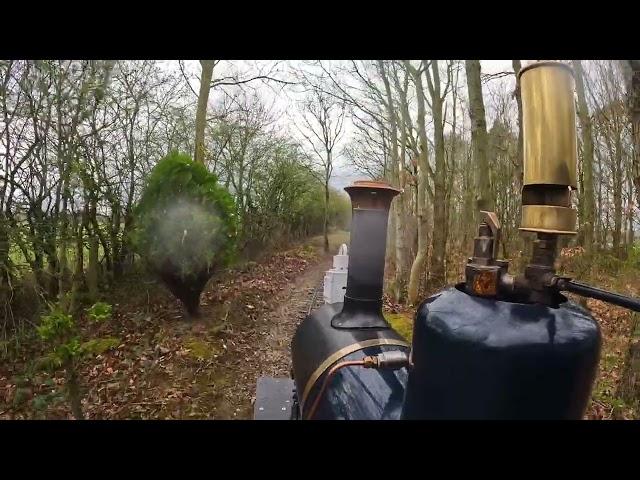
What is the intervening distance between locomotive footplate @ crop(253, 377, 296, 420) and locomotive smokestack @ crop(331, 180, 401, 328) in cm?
72

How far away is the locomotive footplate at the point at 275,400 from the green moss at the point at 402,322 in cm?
129

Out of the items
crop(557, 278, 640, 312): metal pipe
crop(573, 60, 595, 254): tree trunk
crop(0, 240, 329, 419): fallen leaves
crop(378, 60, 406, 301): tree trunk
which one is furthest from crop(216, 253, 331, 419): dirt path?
crop(573, 60, 595, 254): tree trunk

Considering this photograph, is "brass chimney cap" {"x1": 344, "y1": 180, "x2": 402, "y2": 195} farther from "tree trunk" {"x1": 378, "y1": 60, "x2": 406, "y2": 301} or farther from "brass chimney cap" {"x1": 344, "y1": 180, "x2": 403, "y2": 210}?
"tree trunk" {"x1": 378, "y1": 60, "x2": 406, "y2": 301}

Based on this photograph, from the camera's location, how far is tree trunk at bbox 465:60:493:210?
265 cm

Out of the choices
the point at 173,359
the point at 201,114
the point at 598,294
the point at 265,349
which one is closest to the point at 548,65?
the point at 598,294

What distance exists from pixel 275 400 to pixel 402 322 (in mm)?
1909

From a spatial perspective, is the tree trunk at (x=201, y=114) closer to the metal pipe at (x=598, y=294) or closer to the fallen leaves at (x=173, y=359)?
the fallen leaves at (x=173, y=359)

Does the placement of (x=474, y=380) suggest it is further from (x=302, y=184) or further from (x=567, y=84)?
(x=302, y=184)

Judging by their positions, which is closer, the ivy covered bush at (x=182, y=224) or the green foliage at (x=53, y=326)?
the green foliage at (x=53, y=326)

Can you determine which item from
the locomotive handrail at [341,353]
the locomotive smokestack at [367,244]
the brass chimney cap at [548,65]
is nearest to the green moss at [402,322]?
the locomotive smokestack at [367,244]

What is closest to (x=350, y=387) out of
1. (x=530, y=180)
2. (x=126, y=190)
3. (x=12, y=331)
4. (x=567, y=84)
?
(x=530, y=180)

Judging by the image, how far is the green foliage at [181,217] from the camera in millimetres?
2943

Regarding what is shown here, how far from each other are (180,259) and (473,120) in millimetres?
2503

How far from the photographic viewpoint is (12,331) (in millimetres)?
2289
